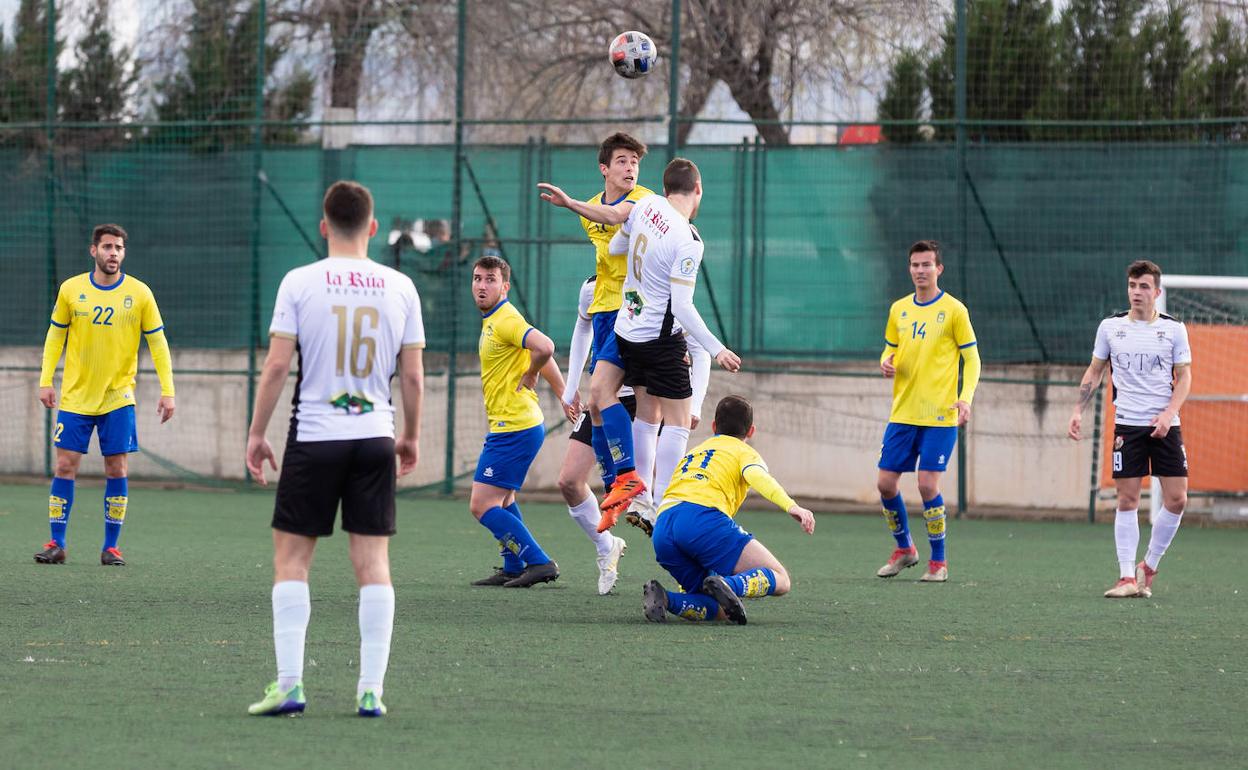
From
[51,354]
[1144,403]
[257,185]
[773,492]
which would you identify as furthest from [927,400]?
[257,185]

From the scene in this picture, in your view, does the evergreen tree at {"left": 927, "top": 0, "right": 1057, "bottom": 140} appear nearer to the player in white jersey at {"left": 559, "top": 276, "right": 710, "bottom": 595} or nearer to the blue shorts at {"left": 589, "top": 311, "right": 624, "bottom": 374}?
the player in white jersey at {"left": 559, "top": 276, "right": 710, "bottom": 595}

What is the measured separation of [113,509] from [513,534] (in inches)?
111

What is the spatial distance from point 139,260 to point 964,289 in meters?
9.24

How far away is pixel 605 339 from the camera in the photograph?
9.56 m

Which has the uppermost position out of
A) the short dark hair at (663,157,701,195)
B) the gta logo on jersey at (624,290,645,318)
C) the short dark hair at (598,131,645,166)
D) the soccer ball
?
the soccer ball

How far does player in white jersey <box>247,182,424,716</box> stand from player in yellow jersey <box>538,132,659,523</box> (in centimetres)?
334

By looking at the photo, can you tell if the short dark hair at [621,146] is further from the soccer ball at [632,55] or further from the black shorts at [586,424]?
the soccer ball at [632,55]

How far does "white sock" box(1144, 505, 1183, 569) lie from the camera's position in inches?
415

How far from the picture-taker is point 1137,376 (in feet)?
33.9

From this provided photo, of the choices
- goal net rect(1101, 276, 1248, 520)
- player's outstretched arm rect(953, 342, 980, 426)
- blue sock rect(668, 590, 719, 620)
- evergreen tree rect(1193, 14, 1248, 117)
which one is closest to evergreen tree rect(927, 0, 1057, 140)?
evergreen tree rect(1193, 14, 1248, 117)

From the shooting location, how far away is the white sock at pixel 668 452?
954 cm

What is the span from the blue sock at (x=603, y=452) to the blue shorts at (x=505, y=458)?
0.32 meters

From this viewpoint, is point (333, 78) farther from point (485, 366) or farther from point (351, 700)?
point (351, 700)

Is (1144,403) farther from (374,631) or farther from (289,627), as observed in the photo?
(289,627)
